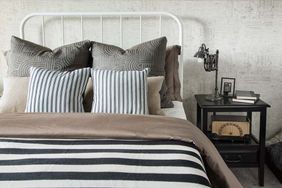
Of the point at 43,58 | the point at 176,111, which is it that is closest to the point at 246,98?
the point at 176,111

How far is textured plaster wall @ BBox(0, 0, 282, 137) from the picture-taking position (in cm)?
280

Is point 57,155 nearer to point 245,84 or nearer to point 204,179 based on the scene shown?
point 204,179

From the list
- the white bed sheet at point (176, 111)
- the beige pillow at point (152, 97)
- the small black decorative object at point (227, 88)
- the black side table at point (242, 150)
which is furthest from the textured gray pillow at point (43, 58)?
the small black decorative object at point (227, 88)

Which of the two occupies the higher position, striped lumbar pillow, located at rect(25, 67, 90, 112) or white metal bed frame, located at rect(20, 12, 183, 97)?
white metal bed frame, located at rect(20, 12, 183, 97)

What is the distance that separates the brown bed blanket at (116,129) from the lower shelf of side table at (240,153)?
0.78 m

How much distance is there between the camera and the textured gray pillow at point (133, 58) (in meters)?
2.31

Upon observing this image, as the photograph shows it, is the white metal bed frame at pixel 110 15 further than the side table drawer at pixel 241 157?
Yes

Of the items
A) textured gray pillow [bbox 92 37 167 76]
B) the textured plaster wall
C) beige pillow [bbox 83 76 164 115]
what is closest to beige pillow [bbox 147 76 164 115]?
beige pillow [bbox 83 76 164 115]

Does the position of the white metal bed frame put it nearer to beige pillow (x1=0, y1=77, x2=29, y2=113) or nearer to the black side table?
the black side table

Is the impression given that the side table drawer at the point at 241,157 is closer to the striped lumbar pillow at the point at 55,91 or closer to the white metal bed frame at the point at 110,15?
the white metal bed frame at the point at 110,15

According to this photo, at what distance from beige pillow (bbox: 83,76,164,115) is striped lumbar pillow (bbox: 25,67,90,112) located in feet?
0.25

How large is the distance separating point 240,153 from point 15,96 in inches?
61.9

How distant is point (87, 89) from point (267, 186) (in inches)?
56.9

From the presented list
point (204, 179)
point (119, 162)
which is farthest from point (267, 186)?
point (119, 162)
